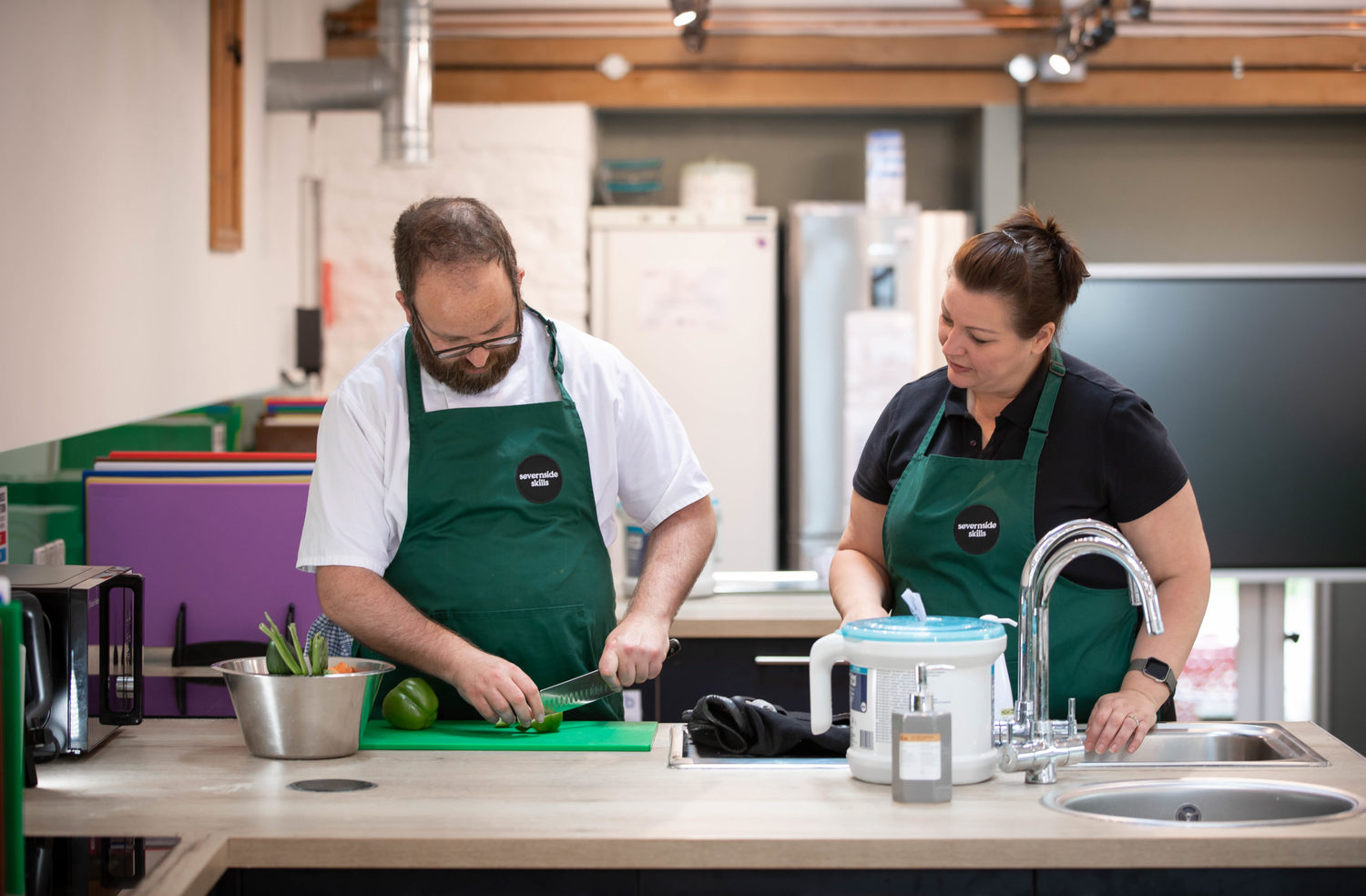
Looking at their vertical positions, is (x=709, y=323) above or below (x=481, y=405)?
above

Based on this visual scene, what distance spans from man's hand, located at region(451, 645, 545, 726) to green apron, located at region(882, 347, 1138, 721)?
0.58 m

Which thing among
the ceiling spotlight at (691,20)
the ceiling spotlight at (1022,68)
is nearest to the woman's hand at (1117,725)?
the ceiling spotlight at (691,20)

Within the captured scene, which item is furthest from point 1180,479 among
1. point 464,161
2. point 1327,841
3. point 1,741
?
point 464,161

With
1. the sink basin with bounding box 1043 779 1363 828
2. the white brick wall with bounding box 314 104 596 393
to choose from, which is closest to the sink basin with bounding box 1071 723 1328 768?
the sink basin with bounding box 1043 779 1363 828

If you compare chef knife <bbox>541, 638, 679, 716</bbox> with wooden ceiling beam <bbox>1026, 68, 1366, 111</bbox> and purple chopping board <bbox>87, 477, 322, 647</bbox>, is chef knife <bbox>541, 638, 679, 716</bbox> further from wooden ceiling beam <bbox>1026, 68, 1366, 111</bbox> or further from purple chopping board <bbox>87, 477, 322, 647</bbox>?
wooden ceiling beam <bbox>1026, 68, 1366, 111</bbox>

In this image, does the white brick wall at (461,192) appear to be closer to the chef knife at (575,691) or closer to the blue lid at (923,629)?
the chef knife at (575,691)

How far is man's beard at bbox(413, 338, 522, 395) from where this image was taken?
1985mm

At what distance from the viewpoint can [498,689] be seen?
71.0 inches

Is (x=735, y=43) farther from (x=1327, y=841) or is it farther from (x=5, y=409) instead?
(x=1327, y=841)

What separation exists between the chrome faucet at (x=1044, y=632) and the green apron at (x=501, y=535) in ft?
2.11

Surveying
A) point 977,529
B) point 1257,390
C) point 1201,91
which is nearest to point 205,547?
point 977,529

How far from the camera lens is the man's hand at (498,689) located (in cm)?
180

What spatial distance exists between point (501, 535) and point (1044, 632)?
2.54 ft

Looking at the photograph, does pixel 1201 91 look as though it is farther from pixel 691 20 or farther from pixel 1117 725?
pixel 1117 725
